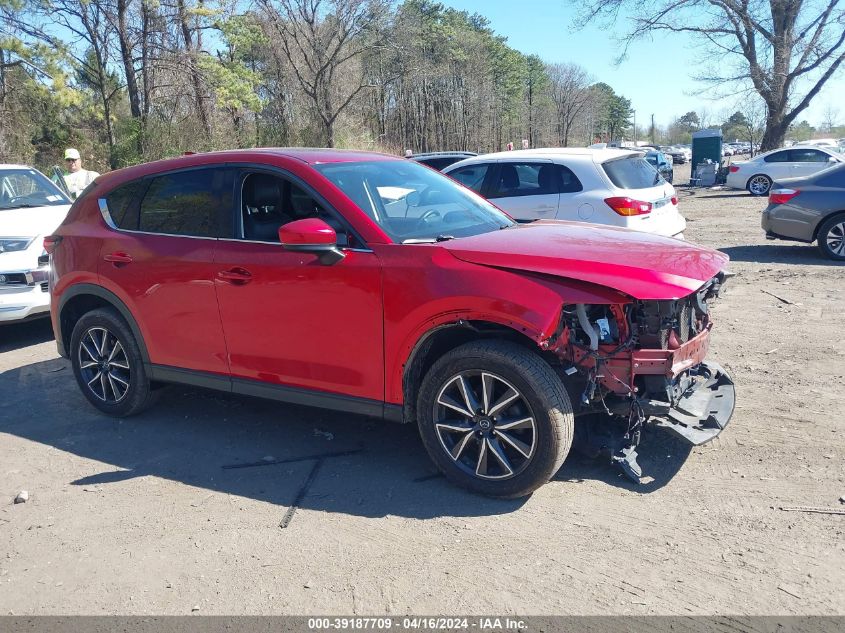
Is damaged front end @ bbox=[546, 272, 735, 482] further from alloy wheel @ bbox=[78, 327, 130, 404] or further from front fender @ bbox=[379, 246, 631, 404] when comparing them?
alloy wheel @ bbox=[78, 327, 130, 404]

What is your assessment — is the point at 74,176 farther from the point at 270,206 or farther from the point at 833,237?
the point at 833,237

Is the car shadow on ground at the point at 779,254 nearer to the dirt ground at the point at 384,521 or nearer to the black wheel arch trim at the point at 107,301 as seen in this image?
the dirt ground at the point at 384,521

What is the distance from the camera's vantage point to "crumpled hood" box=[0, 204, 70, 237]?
308 inches

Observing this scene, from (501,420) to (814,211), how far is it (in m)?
8.81

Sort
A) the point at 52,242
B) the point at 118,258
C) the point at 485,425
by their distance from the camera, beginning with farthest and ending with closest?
the point at 52,242 → the point at 118,258 → the point at 485,425

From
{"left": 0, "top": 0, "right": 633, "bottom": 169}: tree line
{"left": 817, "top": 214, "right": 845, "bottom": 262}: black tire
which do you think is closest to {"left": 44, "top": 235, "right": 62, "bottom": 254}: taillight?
{"left": 817, "top": 214, "right": 845, "bottom": 262}: black tire

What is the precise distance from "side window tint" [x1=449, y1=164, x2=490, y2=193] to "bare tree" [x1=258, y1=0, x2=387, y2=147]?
1828 cm

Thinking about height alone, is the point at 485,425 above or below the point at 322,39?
below

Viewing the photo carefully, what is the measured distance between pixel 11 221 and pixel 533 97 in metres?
56.4

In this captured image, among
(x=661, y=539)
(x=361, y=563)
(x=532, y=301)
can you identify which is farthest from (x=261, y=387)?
(x=661, y=539)

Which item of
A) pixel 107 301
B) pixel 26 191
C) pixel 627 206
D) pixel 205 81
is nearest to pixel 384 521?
pixel 107 301

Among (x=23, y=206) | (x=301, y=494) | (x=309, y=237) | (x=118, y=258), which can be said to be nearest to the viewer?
(x=309, y=237)

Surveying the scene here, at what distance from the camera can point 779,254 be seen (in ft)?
37.4

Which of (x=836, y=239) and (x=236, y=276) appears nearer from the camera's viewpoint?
(x=236, y=276)
